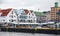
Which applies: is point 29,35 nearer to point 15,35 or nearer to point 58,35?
point 15,35

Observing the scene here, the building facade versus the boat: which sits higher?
the building facade

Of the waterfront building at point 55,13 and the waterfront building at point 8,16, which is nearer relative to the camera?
the waterfront building at point 55,13

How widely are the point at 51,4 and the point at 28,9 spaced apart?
340 mm

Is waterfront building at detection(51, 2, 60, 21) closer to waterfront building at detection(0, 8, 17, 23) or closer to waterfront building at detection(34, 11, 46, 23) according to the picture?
waterfront building at detection(34, 11, 46, 23)

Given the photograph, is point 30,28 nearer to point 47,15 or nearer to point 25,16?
point 25,16

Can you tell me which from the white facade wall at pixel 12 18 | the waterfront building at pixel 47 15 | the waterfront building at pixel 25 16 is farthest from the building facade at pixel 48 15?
the white facade wall at pixel 12 18

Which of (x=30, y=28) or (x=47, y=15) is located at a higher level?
(x=47, y=15)

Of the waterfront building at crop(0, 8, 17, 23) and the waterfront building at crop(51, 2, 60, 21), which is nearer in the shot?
the waterfront building at crop(51, 2, 60, 21)

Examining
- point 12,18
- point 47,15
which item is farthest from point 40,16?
point 12,18

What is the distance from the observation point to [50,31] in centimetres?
269

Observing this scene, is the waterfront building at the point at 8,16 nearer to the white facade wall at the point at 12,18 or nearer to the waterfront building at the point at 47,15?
the white facade wall at the point at 12,18

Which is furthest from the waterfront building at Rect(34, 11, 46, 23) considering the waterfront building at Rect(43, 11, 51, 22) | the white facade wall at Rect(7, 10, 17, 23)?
the white facade wall at Rect(7, 10, 17, 23)

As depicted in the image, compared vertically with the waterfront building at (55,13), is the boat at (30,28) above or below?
below

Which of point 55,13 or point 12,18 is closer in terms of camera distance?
point 55,13
